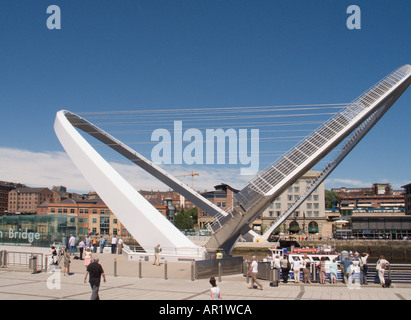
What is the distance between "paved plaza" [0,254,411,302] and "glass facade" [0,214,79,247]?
26.3ft

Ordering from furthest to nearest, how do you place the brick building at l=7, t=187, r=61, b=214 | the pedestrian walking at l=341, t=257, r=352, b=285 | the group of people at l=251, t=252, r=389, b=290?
the brick building at l=7, t=187, r=61, b=214 < the pedestrian walking at l=341, t=257, r=352, b=285 < the group of people at l=251, t=252, r=389, b=290

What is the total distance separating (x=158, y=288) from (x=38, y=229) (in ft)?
→ 47.1

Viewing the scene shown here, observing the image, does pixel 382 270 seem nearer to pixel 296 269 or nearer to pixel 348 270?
pixel 348 270

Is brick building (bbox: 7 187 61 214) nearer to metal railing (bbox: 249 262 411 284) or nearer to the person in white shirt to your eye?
metal railing (bbox: 249 262 411 284)

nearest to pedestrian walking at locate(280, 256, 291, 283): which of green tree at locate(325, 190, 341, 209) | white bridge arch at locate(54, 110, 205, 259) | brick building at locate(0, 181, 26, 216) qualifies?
white bridge arch at locate(54, 110, 205, 259)

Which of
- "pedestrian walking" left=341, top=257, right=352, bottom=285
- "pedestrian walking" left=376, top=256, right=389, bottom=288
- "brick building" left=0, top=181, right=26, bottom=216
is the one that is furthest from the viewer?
"brick building" left=0, top=181, right=26, bottom=216

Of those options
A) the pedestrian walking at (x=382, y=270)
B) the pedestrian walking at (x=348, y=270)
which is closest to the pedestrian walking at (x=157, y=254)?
the pedestrian walking at (x=348, y=270)

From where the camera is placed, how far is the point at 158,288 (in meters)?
13.2

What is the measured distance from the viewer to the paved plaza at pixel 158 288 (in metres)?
11.6

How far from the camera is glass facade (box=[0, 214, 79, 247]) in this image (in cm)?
2486

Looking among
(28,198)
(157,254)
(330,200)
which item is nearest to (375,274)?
(157,254)
